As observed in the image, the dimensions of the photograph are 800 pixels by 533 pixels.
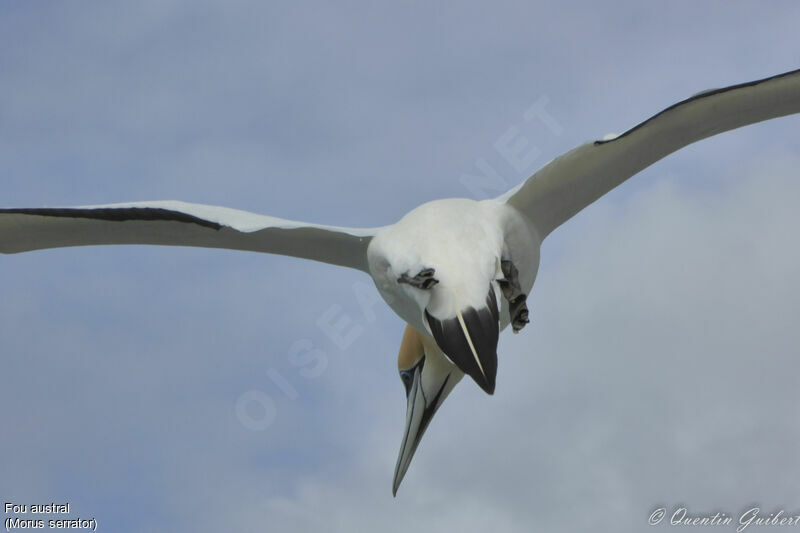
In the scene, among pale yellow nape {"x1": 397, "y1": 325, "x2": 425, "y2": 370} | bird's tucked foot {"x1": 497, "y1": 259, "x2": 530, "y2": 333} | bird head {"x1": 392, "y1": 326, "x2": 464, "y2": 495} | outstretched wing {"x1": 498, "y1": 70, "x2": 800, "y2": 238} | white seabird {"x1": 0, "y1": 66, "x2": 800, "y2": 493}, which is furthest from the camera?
pale yellow nape {"x1": 397, "y1": 325, "x2": 425, "y2": 370}

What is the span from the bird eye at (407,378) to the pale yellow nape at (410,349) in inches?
1.6

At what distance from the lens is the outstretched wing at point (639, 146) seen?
9523mm

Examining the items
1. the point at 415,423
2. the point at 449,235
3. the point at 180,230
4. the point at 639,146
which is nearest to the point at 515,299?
the point at 449,235

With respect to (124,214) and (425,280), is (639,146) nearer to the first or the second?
(425,280)

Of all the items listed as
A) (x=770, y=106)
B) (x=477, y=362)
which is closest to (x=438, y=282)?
(x=477, y=362)

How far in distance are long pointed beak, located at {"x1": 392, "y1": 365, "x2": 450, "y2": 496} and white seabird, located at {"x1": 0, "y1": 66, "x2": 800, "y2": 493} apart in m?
0.01

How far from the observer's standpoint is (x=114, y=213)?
9.71 m

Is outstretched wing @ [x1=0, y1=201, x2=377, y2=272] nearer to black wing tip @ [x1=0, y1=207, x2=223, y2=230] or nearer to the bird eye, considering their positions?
black wing tip @ [x1=0, y1=207, x2=223, y2=230]

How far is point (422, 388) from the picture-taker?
10445 millimetres

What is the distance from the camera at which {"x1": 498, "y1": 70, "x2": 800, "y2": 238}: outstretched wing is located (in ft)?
31.2

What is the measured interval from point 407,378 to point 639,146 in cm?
309

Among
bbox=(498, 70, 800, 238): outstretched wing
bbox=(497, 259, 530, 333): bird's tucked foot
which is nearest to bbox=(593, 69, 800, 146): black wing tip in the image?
bbox=(498, 70, 800, 238): outstretched wing

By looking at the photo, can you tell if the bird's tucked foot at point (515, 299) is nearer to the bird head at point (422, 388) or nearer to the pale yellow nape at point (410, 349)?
the bird head at point (422, 388)

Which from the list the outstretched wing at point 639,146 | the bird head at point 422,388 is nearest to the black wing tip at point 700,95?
the outstretched wing at point 639,146
